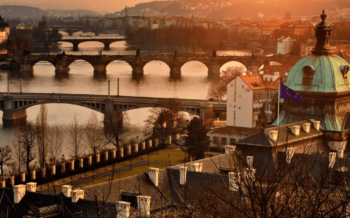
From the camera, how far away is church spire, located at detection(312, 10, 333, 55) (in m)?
19.8

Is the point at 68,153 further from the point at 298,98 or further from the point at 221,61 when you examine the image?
the point at 221,61

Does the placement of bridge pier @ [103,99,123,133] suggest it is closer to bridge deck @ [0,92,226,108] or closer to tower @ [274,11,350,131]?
bridge deck @ [0,92,226,108]

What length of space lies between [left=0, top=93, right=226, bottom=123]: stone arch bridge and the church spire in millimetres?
13822

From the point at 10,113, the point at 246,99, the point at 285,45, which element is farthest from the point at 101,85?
the point at 285,45

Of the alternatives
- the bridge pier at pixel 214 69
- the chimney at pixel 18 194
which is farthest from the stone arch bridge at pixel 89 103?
the bridge pier at pixel 214 69

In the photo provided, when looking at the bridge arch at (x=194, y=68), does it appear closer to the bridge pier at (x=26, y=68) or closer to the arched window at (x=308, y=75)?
the bridge pier at (x=26, y=68)

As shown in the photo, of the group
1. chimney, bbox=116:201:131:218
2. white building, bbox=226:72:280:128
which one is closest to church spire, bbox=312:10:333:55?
white building, bbox=226:72:280:128

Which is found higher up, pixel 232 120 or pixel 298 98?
pixel 298 98

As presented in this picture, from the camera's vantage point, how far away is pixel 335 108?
787 inches

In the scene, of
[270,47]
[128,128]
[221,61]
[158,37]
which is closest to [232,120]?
[128,128]

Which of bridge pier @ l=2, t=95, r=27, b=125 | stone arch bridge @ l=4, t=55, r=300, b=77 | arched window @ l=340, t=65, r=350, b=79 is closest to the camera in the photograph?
arched window @ l=340, t=65, r=350, b=79

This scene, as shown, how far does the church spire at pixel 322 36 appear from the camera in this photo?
19.8 metres

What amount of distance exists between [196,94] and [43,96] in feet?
32.1

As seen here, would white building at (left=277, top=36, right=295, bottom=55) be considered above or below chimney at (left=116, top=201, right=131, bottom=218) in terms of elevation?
below
